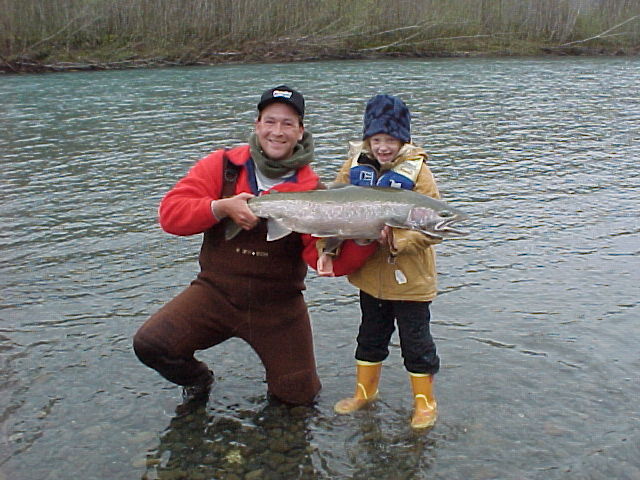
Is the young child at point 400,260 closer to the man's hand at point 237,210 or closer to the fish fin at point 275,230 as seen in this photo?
the fish fin at point 275,230

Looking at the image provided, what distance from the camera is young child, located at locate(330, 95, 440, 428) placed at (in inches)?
175

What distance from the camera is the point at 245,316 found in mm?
4922

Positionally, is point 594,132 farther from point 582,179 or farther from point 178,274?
Result: point 178,274

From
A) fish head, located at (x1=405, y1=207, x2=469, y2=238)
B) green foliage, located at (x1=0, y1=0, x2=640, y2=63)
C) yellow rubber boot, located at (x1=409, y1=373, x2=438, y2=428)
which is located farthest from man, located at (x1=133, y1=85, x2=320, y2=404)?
green foliage, located at (x1=0, y1=0, x2=640, y2=63)

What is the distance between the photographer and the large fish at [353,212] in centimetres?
421

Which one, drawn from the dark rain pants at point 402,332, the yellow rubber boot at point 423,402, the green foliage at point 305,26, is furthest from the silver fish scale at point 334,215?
the green foliage at point 305,26

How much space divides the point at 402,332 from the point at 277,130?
1.56m

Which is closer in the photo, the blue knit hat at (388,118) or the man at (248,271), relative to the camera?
the blue knit hat at (388,118)

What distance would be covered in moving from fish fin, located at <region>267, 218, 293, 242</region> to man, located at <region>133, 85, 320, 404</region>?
22 cm

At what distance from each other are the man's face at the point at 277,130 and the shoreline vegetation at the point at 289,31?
30.9m

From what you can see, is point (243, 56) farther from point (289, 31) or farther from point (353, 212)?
point (353, 212)

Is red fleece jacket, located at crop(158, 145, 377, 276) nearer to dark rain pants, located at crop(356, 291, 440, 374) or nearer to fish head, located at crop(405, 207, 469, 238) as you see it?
dark rain pants, located at crop(356, 291, 440, 374)

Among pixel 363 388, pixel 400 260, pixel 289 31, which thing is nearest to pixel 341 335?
pixel 363 388

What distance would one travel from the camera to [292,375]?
501 centimetres
